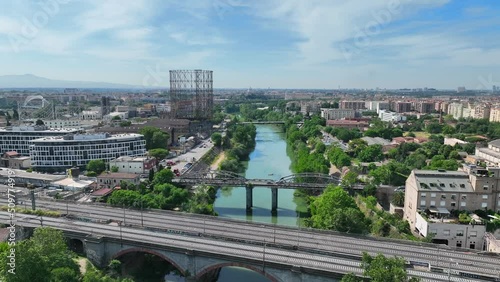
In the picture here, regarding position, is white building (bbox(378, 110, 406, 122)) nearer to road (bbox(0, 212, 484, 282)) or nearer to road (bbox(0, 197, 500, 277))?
road (bbox(0, 197, 500, 277))

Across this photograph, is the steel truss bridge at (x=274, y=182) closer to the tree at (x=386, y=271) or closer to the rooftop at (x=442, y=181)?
the rooftop at (x=442, y=181)

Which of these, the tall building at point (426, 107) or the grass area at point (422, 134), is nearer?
the grass area at point (422, 134)

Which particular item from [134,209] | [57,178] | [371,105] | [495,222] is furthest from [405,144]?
[371,105]

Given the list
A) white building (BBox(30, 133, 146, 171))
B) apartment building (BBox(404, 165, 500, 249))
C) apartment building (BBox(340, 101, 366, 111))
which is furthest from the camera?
apartment building (BBox(340, 101, 366, 111))

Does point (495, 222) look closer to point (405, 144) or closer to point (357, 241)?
point (357, 241)

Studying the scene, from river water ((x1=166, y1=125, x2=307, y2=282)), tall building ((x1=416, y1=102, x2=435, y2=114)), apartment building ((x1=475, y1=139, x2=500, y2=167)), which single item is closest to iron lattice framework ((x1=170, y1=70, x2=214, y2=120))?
river water ((x1=166, y1=125, x2=307, y2=282))

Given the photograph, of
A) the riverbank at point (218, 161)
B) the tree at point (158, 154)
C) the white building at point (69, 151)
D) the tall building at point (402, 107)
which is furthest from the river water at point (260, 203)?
the tall building at point (402, 107)

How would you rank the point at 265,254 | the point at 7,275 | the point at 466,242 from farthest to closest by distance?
the point at 466,242 → the point at 265,254 → the point at 7,275
